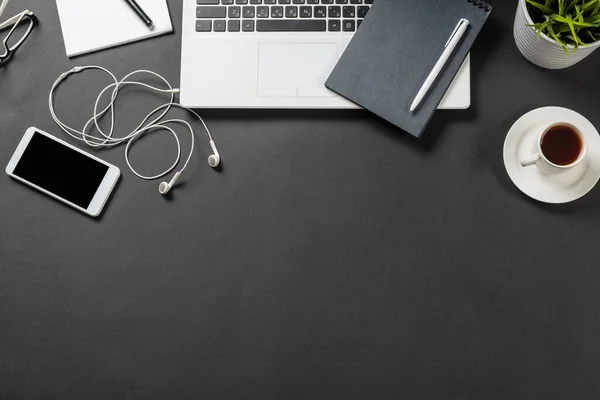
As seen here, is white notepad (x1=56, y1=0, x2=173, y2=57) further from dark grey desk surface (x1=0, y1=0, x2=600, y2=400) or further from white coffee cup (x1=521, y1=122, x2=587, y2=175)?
white coffee cup (x1=521, y1=122, x2=587, y2=175)

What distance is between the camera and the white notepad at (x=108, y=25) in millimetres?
886

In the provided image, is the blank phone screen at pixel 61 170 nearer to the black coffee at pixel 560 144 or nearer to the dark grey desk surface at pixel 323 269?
the dark grey desk surface at pixel 323 269

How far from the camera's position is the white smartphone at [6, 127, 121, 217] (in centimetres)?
86

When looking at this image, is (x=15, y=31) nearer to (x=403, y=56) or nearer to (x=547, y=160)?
(x=403, y=56)

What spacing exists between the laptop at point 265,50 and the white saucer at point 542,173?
4.1 inches

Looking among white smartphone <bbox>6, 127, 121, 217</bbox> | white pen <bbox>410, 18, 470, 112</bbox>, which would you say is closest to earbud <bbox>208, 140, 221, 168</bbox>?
white smartphone <bbox>6, 127, 121, 217</bbox>

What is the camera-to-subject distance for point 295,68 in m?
0.86

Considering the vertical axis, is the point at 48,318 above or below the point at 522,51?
below

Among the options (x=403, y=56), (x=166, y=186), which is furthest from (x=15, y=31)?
(x=403, y=56)

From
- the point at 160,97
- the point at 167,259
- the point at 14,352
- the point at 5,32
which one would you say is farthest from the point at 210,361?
the point at 5,32

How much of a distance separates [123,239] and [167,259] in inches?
2.8

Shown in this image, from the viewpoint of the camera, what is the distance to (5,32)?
910mm

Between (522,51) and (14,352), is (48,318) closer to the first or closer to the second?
(14,352)

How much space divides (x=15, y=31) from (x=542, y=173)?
812 millimetres
